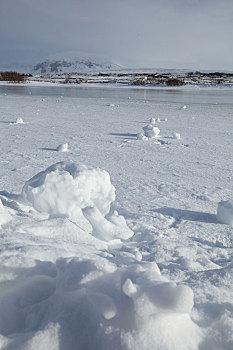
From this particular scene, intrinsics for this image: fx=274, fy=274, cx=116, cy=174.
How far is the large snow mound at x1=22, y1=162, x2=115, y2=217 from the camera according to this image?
6.43 ft

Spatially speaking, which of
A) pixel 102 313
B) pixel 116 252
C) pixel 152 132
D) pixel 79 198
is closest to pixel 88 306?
pixel 102 313

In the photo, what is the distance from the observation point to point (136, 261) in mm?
1483

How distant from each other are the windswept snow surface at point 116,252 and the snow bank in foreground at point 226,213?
1 centimetres

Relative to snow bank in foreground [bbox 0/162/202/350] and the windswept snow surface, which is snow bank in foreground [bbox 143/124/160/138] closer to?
the windswept snow surface

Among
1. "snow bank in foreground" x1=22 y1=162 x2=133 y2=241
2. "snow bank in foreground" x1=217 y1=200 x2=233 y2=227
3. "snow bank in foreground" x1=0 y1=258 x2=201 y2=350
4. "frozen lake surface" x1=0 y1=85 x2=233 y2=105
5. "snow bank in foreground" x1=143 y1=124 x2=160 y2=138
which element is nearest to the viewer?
"snow bank in foreground" x1=0 y1=258 x2=201 y2=350

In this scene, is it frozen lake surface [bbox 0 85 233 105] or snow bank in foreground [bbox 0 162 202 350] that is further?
frozen lake surface [bbox 0 85 233 105]

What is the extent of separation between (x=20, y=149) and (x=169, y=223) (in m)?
2.88

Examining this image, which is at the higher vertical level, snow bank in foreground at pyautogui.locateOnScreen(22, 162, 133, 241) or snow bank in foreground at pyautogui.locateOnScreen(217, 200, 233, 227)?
snow bank in foreground at pyautogui.locateOnScreen(22, 162, 133, 241)

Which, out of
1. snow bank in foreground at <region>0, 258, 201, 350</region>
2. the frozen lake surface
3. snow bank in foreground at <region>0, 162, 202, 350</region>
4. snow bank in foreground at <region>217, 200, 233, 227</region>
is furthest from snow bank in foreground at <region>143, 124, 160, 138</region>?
the frozen lake surface

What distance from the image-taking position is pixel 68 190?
2.00 m

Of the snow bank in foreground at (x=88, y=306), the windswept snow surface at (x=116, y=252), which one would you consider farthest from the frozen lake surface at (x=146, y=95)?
the snow bank in foreground at (x=88, y=306)

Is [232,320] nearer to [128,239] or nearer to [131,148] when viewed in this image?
[128,239]

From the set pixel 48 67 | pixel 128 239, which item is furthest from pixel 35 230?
pixel 48 67

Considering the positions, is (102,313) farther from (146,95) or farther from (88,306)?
(146,95)
